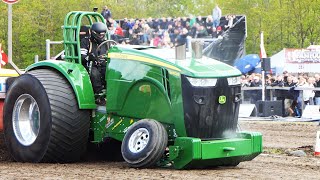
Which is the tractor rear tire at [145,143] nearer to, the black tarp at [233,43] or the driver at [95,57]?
the driver at [95,57]

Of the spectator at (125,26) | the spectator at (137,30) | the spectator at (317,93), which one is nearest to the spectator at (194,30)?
the spectator at (137,30)

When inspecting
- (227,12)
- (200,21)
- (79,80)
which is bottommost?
(79,80)

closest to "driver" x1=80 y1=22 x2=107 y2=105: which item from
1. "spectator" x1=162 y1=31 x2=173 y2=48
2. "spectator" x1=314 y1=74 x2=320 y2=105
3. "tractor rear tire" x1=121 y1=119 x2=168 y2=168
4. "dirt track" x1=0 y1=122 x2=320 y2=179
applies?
"tractor rear tire" x1=121 y1=119 x2=168 y2=168

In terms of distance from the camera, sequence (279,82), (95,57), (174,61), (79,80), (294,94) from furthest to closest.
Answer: (279,82), (294,94), (95,57), (79,80), (174,61)

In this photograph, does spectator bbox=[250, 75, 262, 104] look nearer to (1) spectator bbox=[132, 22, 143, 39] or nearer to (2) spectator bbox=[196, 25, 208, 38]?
(2) spectator bbox=[196, 25, 208, 38]

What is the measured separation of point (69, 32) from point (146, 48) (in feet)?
3.98

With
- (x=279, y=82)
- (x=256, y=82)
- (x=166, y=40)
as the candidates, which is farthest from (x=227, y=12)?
(x=279, y=82)

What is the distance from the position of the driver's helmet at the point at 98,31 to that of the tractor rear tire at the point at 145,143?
5.52 feet

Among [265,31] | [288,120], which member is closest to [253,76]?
[288,120]

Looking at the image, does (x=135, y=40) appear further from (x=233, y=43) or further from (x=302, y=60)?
(x=302, y=60)

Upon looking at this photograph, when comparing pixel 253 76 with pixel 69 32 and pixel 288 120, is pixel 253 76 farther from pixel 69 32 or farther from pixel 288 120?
pixel 69 32

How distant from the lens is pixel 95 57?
1148 centimetres

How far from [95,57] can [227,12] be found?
112ft

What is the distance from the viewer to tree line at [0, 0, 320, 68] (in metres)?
39.1
